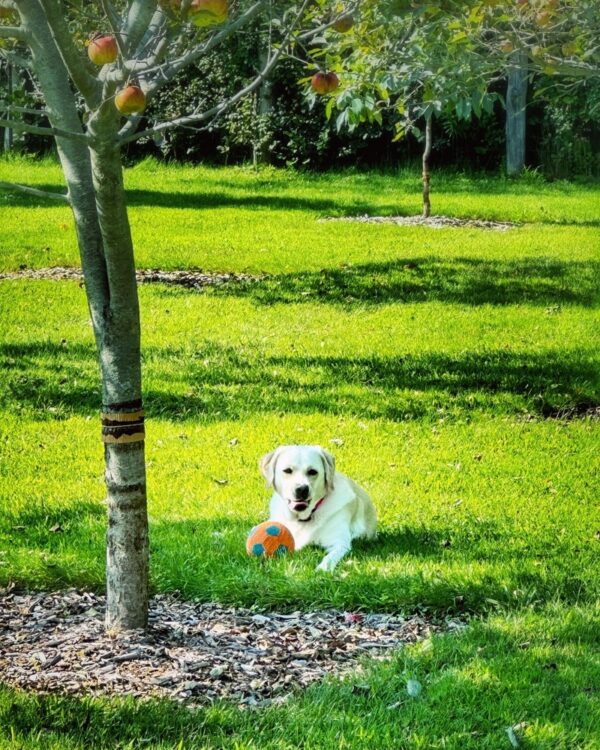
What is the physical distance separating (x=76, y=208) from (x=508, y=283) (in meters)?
10.5

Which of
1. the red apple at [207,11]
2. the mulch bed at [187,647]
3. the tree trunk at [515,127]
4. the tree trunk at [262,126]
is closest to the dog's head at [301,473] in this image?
the mulch bed at [187,647]

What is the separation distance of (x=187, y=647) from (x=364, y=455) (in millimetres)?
3136

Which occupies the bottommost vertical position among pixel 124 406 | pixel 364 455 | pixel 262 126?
pixel 364 455

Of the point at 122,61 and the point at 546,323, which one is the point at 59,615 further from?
the point at 546,323

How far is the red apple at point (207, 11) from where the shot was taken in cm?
297

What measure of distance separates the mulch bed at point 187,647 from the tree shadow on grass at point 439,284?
26.5 feet

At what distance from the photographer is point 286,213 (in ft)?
67.6

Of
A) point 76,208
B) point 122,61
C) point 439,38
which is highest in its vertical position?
point 439,38

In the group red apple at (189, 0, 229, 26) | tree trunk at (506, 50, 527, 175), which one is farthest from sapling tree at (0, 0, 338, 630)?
tree trunk at (506, 50, 527, 175)

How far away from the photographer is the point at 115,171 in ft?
12.9

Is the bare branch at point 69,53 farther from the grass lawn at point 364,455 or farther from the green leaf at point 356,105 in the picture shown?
the green leaf at point 356,105

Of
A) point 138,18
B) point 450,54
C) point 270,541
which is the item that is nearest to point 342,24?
point 138,18

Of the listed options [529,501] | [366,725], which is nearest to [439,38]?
[529,501]

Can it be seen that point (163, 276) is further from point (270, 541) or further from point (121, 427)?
point (121, 427)
